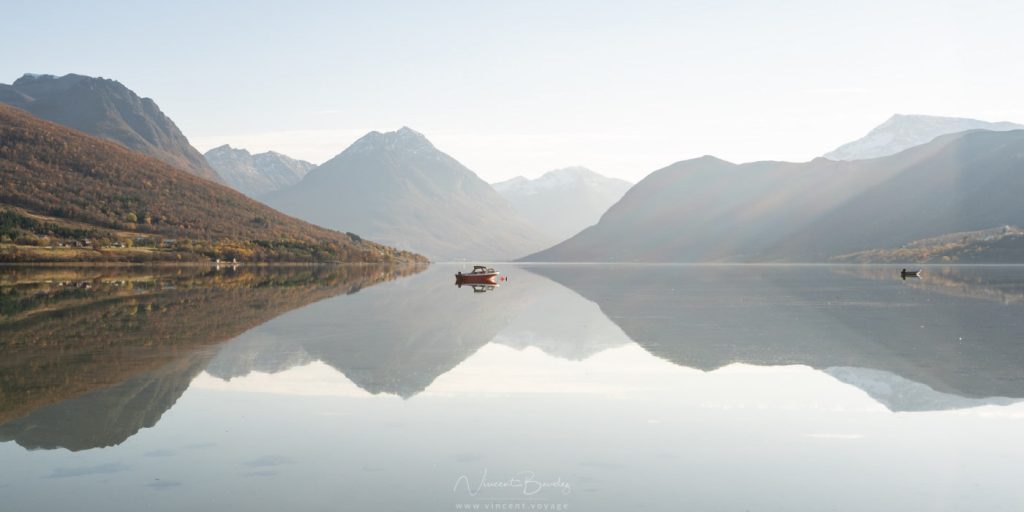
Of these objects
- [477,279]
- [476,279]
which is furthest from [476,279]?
[477,279]

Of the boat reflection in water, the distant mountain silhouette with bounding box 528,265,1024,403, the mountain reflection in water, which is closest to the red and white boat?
the boat reflection in water

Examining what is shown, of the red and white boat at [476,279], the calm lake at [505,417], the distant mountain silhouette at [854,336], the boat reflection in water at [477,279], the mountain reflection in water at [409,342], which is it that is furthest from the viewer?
the red and white boat at [476,279]

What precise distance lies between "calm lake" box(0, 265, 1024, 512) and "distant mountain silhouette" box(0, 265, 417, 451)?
161 mm

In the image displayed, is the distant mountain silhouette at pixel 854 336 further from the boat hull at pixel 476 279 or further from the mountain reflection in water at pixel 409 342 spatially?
the boat hull at pixel 476 279

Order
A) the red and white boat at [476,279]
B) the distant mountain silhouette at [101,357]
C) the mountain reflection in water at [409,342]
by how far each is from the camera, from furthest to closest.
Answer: the red and white boat at [476,279]
the mountain reflection in water at [409,342]
the distant mountain silhouette at [101,357]

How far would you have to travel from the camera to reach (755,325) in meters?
48.3

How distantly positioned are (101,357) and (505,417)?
1933 cm

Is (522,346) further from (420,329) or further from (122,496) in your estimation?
(122,496)

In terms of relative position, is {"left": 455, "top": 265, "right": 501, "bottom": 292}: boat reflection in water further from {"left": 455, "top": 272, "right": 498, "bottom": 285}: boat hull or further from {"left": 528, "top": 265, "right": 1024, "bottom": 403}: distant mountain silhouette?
{"left": 528, "top": 265, "right": 1024, "bottom": 403}: distant mountain silhouette

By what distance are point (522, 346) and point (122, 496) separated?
25.6m

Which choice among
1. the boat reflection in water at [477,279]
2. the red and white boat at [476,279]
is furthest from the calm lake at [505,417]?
the red and white boat at [476,279]

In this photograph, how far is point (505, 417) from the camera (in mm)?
21797

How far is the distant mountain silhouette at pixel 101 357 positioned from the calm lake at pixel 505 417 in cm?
16

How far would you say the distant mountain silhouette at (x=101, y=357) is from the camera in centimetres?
2017
